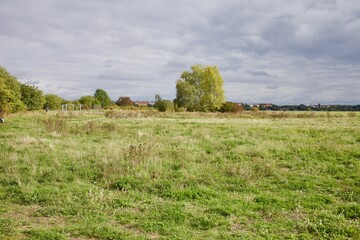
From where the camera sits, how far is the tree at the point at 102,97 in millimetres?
114000

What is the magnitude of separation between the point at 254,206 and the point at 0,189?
7951 mm

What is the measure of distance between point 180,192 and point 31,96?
2524 inches

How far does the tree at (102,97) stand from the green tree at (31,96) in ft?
150

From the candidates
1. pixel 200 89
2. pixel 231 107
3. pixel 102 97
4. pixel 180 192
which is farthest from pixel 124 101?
pixel 180 192

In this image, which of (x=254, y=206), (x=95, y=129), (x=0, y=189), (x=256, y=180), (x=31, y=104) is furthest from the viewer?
(x=31, y=104)

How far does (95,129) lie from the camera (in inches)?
958

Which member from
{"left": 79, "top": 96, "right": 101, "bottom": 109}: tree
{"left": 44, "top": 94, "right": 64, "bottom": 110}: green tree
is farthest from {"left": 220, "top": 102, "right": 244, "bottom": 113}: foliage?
{"left": 79, "top": 96, "right": 101, "bottom": 109}: tree

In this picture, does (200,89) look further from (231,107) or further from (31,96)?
(31,96)

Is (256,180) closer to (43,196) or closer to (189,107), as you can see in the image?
(43,196)

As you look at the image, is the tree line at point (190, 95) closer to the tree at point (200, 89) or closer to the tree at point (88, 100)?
the tree at point (200, 89)

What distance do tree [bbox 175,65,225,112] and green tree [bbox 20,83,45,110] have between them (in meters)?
31.5

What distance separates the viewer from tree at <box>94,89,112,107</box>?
114 m

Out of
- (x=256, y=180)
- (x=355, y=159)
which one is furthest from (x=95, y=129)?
(x=355, y=159)

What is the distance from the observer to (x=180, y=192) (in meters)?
9.89
